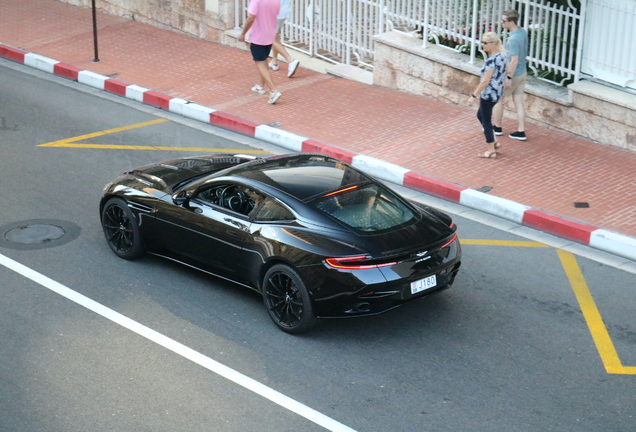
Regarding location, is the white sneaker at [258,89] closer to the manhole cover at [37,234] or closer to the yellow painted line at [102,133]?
the yellow painted line at [102,133]

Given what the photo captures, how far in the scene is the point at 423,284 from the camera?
7555 millimetres

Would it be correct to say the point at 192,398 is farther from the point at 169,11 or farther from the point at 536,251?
the point at 169,11

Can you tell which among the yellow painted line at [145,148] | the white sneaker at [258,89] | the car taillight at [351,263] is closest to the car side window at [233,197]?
the car taillight at [351,263]

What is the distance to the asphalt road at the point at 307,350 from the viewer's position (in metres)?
6.58

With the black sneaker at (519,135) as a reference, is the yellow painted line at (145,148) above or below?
below

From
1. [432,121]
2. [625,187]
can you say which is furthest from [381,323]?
[432,121]

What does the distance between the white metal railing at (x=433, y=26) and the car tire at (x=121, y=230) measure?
6950mm

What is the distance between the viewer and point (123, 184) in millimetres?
9141

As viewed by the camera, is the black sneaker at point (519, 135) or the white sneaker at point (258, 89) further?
the white sneaker at point (258, 89)

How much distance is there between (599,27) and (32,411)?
9.36 m

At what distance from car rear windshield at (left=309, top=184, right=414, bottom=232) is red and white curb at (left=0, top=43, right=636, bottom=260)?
8.94 ft

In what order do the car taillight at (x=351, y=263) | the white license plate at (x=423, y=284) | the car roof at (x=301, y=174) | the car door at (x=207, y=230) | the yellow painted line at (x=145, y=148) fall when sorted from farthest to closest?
the yellow painted line at (x=145, y=148) < the car door at (x=207, y=230) < the car roof at (x=301, y=174) < the white license plate at (x=423, y=284) < the car taillight at (x=351, y=263)

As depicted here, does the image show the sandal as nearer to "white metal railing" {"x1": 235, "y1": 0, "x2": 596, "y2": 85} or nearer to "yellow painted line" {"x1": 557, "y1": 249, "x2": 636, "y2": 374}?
"white metal railing" {"x1": 235, "y1": 0, "x2": 596, "y2": 85}

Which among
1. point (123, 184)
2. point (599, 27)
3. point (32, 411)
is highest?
point (599, 27)
